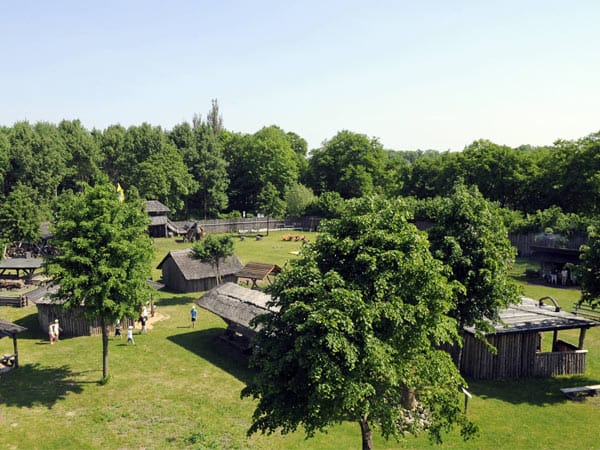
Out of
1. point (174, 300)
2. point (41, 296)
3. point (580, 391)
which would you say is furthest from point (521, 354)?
point (41, 296)

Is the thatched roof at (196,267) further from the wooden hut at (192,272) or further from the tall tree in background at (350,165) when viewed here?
the tall tree in background at (350,165)

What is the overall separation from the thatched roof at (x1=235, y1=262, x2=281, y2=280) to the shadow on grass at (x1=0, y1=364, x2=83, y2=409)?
1436cm

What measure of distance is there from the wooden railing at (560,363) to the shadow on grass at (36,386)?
69.8 ft

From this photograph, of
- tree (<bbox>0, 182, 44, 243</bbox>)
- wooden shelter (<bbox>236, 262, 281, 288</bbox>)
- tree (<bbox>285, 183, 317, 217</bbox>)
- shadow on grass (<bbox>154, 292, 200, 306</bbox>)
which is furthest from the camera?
tree (<bbox>285, 183, 317, 217</bbox>)

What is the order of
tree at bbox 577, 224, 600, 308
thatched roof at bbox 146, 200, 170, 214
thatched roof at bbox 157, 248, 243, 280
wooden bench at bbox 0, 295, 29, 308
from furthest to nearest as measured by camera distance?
thatched roof at bbox 146, 200, 170, 214 → thatched roof at bbox 157, 248, 243, 280 → wooden bench at bbox 0, 295, 29, 308 → tree at bbox 577, 224, 600, 308

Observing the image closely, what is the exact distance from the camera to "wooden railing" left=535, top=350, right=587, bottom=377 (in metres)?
23.6

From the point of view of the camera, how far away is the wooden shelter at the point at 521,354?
22938 mm

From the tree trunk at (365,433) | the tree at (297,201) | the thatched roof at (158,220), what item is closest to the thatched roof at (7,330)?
the tree trunk at (365,433)

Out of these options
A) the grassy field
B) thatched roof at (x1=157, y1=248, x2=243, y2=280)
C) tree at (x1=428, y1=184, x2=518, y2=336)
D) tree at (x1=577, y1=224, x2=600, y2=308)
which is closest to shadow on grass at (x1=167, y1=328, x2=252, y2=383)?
the grassy field

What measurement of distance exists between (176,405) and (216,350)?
6.61 meters

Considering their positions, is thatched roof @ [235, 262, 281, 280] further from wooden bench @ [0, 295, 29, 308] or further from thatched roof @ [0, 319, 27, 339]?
thatched roof @ [0, 319, 27, 339]

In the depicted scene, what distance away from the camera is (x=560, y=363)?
78.2 feet

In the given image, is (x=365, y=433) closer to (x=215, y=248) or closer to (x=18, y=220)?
(x=215, y=248)

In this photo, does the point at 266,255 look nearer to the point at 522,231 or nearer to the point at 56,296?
the point at 522,231
